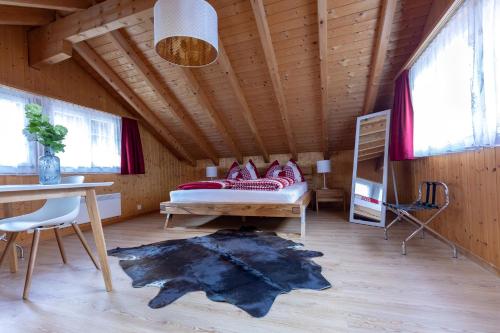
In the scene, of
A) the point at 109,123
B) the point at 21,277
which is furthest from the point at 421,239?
the point at 109,123

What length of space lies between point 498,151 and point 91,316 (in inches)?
112

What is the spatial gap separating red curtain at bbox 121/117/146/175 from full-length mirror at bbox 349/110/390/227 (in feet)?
12.7

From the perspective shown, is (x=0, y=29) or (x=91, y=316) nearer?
→ (x=91, y=316)

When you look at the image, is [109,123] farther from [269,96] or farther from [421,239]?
[421,239]

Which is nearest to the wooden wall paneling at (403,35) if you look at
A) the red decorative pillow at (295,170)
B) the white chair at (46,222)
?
the red decorative pillow at (295,170)

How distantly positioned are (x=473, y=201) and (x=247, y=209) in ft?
7.20

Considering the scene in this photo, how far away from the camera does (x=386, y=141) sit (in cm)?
345

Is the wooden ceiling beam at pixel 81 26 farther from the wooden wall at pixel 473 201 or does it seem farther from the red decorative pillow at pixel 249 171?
the wooden wall at pixel 473 201

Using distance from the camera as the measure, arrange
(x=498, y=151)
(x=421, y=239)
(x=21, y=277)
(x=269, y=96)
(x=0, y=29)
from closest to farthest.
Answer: (x=498, y=151) < (x=21, y=277) < (x=421, y=239) < (x=0, y=29) < (x=269, y=96)

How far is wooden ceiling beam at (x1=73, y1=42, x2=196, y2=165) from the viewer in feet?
11.0

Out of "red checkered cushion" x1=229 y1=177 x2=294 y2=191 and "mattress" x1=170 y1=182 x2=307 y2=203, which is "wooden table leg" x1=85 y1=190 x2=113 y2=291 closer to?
"mattress" x1=170 y1=182 x2=307 y2=203

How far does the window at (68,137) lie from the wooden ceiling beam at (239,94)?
2365 millimetres

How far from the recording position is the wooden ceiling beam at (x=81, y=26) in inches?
100

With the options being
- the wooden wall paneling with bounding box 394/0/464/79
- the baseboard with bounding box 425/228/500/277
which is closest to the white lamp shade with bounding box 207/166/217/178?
the wooden wall paneling with bounding box 394/0/464/79
